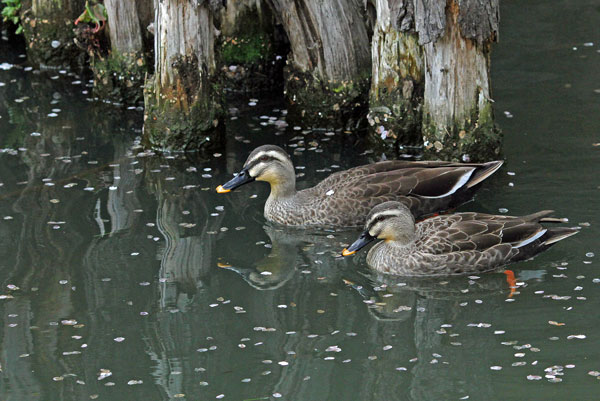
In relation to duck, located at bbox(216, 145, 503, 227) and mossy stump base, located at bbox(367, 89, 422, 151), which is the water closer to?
duck, located at bbox(216, 145, 503, 227)

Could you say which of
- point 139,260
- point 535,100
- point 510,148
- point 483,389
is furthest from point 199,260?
point 535,100

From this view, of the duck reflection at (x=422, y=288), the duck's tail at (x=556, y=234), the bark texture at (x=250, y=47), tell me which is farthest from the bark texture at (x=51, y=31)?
the duck's tail at (x=556, y=234)

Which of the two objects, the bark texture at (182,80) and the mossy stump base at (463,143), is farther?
the bark texture at (182,80)

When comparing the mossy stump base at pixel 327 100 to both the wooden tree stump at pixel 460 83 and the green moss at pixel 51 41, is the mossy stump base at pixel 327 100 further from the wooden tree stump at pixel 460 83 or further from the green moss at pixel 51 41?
the green moss at pixel 51 41

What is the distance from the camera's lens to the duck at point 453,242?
9039 millimetres

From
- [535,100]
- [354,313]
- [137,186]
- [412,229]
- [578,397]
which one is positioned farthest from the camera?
[535,100]

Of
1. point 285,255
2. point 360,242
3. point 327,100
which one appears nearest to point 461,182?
point 360,242

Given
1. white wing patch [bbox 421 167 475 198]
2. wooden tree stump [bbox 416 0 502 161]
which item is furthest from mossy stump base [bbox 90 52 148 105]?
white wing patch [bbox 421 167 475 198]

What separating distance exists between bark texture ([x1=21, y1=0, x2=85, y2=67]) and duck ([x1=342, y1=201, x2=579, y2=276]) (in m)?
6.73

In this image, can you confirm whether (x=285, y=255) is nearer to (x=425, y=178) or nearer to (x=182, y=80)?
(x=425, y=178)

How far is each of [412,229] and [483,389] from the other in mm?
2369

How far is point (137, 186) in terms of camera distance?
1099 centimetres

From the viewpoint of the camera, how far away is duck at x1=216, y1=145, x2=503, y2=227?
10.1m

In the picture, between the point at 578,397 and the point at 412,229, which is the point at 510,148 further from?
the point at 578,397
